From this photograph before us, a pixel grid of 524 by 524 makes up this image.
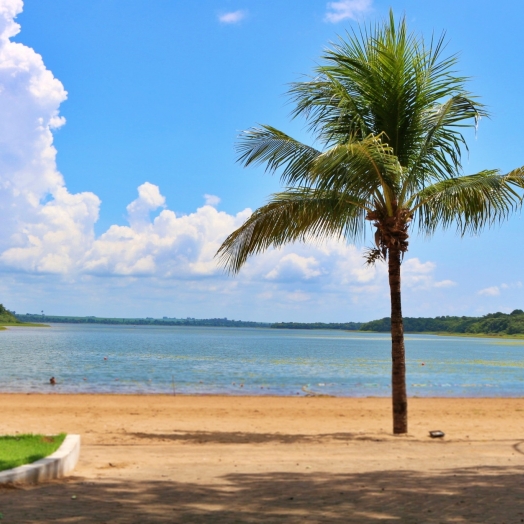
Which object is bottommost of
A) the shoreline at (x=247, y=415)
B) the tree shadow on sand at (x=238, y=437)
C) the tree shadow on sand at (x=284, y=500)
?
the shoreline at (x=247, y=415)

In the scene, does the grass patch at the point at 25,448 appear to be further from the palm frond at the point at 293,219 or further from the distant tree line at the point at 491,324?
the distant tree line at the point at 491,324

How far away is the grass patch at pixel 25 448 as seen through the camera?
7413 millimetres

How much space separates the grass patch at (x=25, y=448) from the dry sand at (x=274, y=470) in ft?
1.56

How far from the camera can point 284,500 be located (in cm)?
629

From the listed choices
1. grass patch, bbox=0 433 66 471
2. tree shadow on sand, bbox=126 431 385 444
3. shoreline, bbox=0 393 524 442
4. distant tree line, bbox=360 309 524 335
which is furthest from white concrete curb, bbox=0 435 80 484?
distant tree line, bbox=360 309 524 335

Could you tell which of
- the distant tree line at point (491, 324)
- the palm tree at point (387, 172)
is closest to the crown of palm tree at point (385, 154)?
the palm tree at point (387, 172)

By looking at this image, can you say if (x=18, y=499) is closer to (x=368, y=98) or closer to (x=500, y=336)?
(x=368, y=98)

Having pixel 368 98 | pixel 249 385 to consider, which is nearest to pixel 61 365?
pixel 249 385

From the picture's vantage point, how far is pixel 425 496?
641cm

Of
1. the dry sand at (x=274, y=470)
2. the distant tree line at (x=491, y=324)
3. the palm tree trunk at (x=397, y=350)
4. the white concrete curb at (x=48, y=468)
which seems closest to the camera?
the dry sand at (x=274, y=470)

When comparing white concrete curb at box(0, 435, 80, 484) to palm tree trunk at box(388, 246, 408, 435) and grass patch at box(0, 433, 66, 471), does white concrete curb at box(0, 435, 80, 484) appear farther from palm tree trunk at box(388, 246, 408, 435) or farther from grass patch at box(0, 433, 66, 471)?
palm tree trunk at box(388, 246, 408, 435)

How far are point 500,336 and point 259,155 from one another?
161751 millimetres

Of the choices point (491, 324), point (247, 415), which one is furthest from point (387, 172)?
point (491, 324)

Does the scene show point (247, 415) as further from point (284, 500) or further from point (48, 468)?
point (284, 500)
